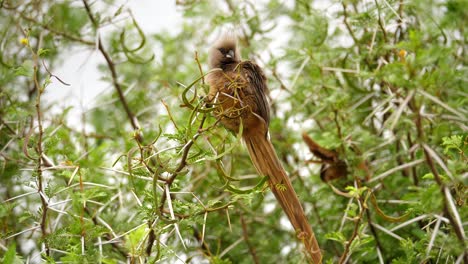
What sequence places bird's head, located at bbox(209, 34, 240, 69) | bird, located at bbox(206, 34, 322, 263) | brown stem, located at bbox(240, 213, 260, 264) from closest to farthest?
bird, located at bbox(206, 34, 322, 263) → bird's head, located at bbox(209, 34, 240, 69) → brown stem, located at bbox(240, 213, 260, 264)

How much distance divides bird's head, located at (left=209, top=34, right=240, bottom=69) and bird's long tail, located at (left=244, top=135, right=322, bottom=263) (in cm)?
16

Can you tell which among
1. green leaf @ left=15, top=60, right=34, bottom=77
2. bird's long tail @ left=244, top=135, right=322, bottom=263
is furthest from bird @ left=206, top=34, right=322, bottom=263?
green leaf @ left=15, top=60, right=34, bottom=77

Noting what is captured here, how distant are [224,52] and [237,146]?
0.27m

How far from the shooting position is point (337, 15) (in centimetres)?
149

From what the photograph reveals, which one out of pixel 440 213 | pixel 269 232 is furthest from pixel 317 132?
pixel 440 213

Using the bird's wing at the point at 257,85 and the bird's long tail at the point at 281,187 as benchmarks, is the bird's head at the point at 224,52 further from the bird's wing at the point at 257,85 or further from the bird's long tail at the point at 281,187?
the bird's long tail at the point at 281,187

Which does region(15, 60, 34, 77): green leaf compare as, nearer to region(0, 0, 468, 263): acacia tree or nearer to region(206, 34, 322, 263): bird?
region(0, 0, 468, 263): acacia tree

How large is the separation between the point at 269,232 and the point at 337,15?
60cm

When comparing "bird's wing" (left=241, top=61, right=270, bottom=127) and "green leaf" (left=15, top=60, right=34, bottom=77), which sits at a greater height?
"green leaf" (left=15, top=60, right=34, bottom=77)

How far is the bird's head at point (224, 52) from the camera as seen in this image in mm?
1128

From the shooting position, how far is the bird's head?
1128 mm

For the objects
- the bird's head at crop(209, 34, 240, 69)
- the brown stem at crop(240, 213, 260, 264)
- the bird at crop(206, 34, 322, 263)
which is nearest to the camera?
the bird at crop(206, 34, 322, 263)

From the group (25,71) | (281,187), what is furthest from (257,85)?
(25,71)

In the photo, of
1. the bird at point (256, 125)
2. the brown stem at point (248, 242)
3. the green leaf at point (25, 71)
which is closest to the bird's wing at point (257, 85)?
the bird at point (256, 125)
